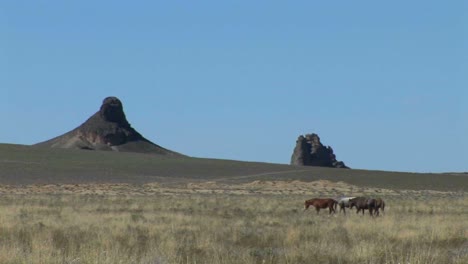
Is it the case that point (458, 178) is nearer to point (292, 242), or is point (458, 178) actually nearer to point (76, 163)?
point (76, 163)

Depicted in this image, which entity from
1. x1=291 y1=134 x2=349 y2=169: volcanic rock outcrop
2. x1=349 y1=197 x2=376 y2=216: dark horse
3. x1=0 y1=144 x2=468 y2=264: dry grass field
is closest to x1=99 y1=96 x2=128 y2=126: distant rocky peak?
x1=291 y1=134 x2=349 y2=169: volcanic rock outcrop

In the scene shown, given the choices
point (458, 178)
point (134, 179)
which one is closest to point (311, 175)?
point (458, 178)

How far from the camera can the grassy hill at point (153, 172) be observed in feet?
274

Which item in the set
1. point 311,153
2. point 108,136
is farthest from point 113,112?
point 311,153

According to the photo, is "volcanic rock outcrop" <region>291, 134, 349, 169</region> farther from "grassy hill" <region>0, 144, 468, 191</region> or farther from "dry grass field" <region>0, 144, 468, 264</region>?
"dry grass field" <region>0, 144, 468, 264</region>

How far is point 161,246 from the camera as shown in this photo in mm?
15359

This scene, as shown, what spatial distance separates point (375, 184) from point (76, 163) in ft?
129

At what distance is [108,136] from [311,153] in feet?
140

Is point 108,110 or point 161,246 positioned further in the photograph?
point 108,110

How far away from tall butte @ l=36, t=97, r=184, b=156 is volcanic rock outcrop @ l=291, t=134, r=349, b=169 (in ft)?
91.4

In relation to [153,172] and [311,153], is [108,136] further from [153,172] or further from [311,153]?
[153,172]

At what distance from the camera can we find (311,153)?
143 m

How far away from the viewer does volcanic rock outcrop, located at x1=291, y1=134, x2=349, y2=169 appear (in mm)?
142000

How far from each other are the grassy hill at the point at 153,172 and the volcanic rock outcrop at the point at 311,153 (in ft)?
88.5
